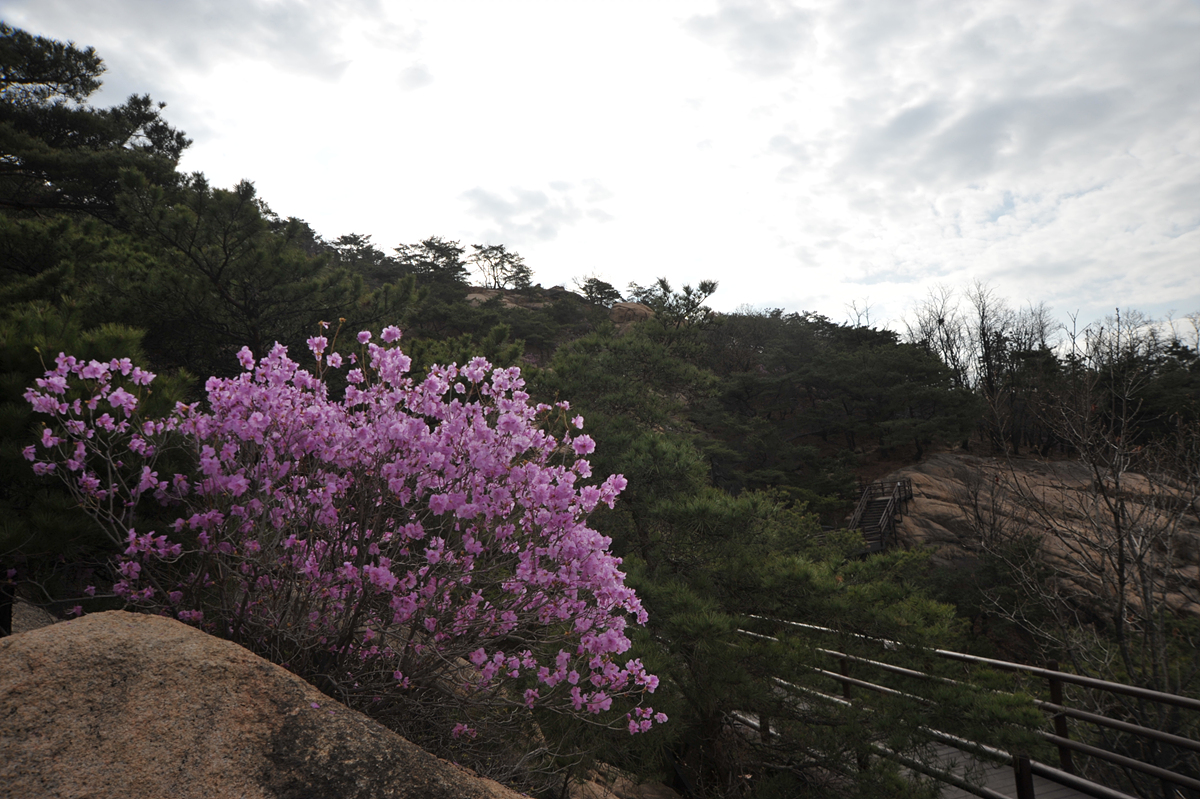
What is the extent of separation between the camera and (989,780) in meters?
5.05

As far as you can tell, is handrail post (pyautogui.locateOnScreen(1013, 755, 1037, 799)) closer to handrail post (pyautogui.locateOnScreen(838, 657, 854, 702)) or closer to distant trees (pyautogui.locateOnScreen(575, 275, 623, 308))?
handrail post (pyautogui.locateOnScreen(838, 657, 854, 702))

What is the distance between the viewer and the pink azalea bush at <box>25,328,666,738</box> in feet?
10.3

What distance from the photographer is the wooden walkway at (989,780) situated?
→ 176 inches

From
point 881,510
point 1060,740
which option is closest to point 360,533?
point 1060,740

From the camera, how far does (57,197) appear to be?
487 inches

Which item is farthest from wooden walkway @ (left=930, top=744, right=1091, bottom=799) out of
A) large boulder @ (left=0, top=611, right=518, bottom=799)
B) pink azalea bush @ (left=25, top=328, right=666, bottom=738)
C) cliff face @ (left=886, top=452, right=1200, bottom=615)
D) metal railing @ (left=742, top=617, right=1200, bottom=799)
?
cliff face @ (left=886, top=452, right=1200, bottom=615)

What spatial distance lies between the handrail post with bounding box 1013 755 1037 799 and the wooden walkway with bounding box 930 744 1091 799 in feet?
0.73

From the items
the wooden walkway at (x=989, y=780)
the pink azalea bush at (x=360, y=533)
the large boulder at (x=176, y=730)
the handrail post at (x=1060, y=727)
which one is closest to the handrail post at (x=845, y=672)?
the wooden walkway at (x=989, y=780)

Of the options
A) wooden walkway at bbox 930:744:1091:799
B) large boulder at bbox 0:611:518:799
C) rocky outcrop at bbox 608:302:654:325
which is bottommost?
wooden walkway at bbox 930:744:1091:799

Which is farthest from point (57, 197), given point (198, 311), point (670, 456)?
point (670, 456)

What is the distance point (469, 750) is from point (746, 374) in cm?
2582

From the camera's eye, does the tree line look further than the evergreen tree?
No

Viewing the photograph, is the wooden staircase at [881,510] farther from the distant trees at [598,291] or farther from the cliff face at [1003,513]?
the distant trees at [598,291]

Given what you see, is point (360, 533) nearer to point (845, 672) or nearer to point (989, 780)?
point (845, 672)
